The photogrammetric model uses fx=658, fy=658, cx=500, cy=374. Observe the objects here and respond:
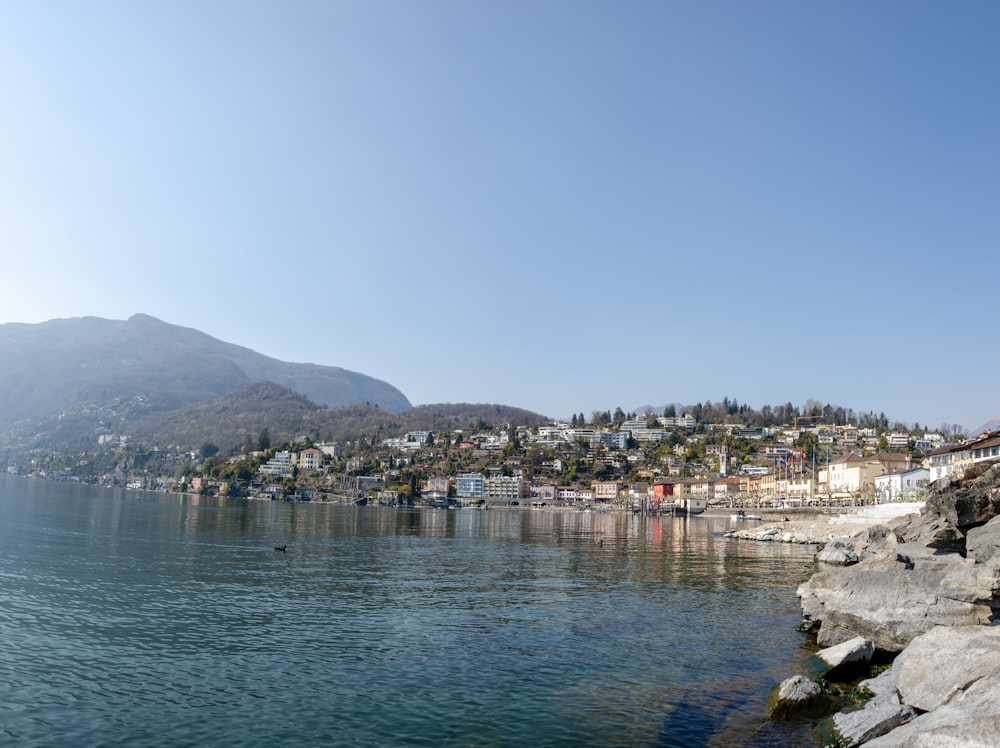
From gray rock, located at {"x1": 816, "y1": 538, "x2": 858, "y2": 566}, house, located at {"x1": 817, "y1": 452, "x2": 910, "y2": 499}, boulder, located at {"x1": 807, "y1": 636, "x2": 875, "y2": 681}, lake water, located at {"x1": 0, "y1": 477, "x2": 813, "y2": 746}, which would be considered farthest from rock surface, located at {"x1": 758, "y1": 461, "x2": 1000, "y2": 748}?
house, located at {"x1": 817, "y1": 452, "x2": 910, "y2": 499}

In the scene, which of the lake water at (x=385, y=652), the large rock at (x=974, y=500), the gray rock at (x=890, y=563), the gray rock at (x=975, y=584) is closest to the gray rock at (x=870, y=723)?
the lake water at (x=385, y=652)

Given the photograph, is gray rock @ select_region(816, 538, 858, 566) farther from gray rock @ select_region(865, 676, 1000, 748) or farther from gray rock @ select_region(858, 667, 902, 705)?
gray rock @ select_region(865, 676, 1000, 748)

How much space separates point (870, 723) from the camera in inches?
556

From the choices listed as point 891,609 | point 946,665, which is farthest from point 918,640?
point 891,609

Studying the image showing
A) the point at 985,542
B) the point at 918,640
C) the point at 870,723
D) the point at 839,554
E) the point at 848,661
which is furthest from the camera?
the point at 839,554

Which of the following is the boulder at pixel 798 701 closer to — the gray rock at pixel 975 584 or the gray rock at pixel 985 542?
the gray rock at pixel 975 584

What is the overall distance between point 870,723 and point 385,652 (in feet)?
48.3

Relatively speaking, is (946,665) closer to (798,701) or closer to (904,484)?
(798,701)

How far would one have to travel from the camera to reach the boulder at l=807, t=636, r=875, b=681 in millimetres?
19328

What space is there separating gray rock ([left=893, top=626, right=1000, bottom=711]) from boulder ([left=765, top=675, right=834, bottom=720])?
2067mm

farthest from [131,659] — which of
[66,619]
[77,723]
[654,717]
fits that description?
[654,717]

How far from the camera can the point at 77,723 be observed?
15.6 metres

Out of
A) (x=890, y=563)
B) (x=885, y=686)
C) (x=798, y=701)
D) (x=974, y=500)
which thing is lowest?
(x=798, y=701)

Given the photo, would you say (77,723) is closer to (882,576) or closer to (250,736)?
(250,736)
